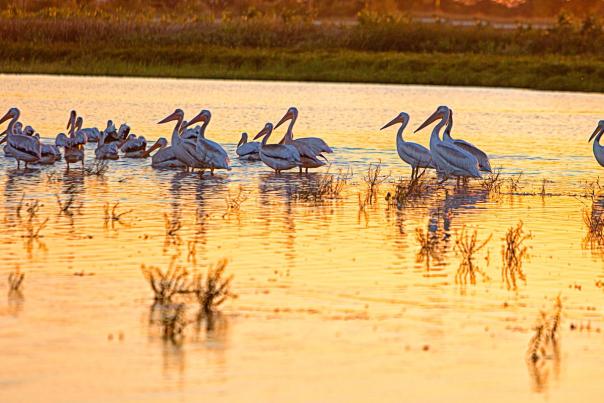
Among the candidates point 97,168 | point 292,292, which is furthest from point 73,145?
point 292,292

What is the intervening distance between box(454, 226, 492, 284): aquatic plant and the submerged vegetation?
23.0 meters

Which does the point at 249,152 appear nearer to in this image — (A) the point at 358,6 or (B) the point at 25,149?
(B) the point at 25,149

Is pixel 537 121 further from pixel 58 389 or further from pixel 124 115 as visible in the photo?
pixel 58 389

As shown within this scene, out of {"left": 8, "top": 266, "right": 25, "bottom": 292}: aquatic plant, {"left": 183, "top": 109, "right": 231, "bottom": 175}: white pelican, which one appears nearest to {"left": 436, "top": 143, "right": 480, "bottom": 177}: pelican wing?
Answer: {"left": 183, "top": 109, "right": 231, "bottom": 175}: white pelican

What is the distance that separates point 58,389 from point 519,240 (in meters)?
5.28

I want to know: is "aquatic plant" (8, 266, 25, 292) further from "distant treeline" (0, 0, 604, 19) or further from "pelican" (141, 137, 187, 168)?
"distant treeline" (0, 0, 604, 19)

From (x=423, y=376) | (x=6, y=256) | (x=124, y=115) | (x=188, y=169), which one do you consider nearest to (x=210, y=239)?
(x=6, y=256)

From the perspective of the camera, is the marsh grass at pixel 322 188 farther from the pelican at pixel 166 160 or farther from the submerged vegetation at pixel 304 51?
the submerged vegetation at pixel 304 51

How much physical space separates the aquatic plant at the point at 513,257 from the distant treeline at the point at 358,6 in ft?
187

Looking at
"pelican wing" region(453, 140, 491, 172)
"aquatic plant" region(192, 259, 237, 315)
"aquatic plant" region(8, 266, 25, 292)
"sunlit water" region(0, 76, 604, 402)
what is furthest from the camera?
"pelican wing" region(453, 140, 491, 172)

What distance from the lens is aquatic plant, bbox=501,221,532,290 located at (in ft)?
29.7

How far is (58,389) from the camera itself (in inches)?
243

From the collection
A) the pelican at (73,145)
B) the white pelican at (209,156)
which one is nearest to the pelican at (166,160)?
the white pelican at (209,156)

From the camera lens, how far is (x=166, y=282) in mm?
7988
